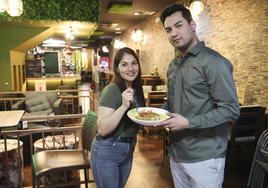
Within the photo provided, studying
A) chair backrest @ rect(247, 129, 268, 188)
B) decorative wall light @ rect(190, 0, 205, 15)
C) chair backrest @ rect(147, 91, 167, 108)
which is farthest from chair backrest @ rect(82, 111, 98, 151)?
decorative wall light @ rect(190, 0, 205, 15)

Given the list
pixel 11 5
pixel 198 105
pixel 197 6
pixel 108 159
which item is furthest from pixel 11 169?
pixel 197 6

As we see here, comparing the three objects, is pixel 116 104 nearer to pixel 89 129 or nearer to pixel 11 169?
pixel 89 129

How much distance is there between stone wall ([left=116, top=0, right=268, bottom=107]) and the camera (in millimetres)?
4137

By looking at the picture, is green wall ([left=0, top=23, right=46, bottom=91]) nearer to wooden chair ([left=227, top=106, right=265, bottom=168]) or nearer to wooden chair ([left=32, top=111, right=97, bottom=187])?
wooden chair ([left=32, top=111, right=97, bottom=187])

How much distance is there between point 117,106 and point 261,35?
3.25m

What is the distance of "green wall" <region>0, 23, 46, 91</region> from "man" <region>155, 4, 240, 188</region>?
6.96 meters

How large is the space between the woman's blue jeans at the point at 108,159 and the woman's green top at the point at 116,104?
74 millimetres

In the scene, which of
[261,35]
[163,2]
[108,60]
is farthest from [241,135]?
[108,60]

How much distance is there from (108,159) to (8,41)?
681 centimetres

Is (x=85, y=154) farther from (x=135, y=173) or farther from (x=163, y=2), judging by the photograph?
(x=163, y=2)

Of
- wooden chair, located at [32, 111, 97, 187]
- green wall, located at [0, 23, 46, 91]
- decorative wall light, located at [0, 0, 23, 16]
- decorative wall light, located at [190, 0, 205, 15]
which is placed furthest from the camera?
green wall, located at [0, 23, 46, 91]

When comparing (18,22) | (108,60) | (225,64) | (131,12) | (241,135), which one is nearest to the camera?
(225,64)

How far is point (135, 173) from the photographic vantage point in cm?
399

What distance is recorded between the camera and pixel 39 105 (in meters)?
6.45
